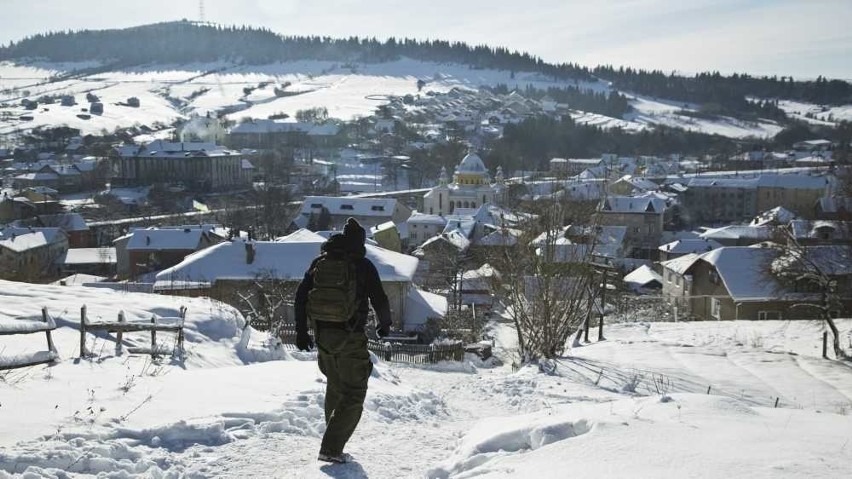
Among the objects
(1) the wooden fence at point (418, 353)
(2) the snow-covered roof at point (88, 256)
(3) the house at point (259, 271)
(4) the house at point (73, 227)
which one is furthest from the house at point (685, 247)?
(4) the house at point (73, 227)

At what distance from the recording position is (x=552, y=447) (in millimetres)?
4715

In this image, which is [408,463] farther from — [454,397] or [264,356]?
[264,356]

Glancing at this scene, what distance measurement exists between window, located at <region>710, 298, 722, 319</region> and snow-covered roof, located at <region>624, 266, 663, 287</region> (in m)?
10.3

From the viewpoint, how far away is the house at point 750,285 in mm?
28484

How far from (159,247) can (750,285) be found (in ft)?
104

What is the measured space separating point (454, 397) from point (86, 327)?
4.55m

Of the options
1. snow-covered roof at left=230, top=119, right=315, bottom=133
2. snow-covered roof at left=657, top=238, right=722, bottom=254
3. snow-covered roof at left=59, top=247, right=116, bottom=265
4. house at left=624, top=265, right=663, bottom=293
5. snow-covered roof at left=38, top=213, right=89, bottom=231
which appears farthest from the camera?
snow-covered roof at left=230, top=119, right=315, bottom=133

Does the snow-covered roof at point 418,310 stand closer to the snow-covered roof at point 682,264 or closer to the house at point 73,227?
the snow-covered roof at point 682,264

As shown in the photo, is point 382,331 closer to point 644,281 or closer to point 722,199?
point 644,281

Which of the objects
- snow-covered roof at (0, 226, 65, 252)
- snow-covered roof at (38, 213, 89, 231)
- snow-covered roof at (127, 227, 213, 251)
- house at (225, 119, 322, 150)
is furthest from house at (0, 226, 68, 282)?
house at (225, 119, 322, 150)

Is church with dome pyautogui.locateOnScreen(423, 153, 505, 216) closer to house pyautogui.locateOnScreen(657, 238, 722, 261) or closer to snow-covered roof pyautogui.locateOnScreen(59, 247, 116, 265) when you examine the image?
house pyautogui.locateOnScreen(657, 238, 722, 261)

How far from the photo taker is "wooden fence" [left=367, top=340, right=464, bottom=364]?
57.0 ft

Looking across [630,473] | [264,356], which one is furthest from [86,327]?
[630,473]

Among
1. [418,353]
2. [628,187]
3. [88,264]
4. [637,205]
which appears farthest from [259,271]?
[628,187]
